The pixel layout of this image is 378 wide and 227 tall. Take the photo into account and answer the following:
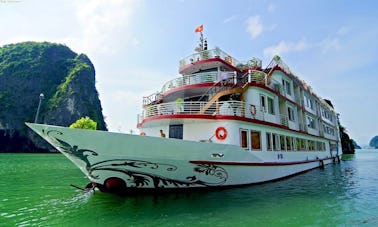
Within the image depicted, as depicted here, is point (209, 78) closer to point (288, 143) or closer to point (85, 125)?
point (288, 143)

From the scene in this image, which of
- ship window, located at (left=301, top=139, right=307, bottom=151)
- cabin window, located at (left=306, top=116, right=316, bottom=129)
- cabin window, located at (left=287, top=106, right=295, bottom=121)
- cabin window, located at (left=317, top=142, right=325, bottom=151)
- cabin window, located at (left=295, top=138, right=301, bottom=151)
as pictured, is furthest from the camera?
cabin window, located at (left=317, top=142, right=325, bottom=151)

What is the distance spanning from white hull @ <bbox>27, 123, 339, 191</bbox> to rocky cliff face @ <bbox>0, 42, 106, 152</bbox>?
7418 cm

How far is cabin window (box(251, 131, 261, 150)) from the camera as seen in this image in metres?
11.1

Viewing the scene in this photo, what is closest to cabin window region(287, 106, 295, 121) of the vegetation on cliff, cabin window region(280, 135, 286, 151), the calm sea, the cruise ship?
the cruise ship

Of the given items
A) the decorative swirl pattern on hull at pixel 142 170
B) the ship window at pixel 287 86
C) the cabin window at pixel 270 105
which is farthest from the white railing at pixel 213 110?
the ship window at pixel 287 86

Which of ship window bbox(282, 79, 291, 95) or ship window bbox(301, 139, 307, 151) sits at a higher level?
ship window bbox(282, 79, 291, 95)

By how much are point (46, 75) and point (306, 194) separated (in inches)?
4019

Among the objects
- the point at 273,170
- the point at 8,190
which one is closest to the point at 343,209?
the point at 273,170

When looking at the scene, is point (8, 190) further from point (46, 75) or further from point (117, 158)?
point (46, 75)

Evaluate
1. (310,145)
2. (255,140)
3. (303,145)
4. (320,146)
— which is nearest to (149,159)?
(255,140)

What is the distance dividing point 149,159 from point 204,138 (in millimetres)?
3396

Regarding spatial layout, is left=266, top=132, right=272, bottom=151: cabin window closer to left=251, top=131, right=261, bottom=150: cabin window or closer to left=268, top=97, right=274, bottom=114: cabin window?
left=251, top=131, right=261, bottom=150: cabin window

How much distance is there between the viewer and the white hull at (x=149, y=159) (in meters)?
7.30

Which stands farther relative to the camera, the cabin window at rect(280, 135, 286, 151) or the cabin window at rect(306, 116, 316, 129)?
the cabin window at rect(306, 116, 316, 129)
